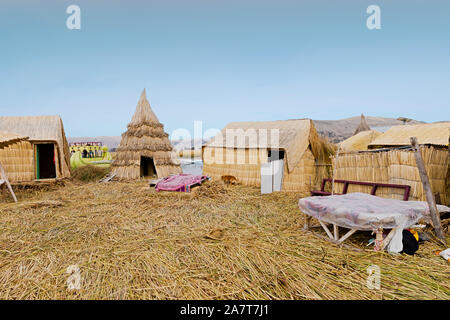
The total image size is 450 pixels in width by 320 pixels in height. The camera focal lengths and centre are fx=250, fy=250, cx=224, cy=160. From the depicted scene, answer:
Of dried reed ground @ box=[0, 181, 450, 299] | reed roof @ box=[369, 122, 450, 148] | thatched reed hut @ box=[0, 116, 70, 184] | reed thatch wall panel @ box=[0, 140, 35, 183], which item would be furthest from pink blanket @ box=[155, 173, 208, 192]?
reed roof @ box=[369, 122, 450, 148]

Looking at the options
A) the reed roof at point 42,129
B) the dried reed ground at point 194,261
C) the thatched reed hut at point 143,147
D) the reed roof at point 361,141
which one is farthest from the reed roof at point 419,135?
the reed roof at point 42,129

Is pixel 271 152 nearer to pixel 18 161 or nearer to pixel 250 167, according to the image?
pixel 250 167

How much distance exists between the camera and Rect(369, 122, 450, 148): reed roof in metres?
9.71

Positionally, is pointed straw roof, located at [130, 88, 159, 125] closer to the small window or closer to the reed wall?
the reed wall

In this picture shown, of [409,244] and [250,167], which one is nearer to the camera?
[409,244]

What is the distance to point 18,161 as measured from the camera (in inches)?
396

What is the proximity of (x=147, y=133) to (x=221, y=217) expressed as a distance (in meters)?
9.60

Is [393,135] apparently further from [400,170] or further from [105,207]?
[105,207]

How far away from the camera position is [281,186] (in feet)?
33.6

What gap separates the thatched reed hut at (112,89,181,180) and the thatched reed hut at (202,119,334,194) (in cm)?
237

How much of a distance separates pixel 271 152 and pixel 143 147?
22.8ft

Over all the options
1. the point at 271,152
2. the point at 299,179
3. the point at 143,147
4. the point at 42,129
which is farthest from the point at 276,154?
the point at 42,129

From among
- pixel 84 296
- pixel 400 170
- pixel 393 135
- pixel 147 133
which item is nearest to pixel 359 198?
pixel 400 170

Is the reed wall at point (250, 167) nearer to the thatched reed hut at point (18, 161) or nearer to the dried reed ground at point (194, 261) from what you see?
the dried reed ground at point (194, 261)
